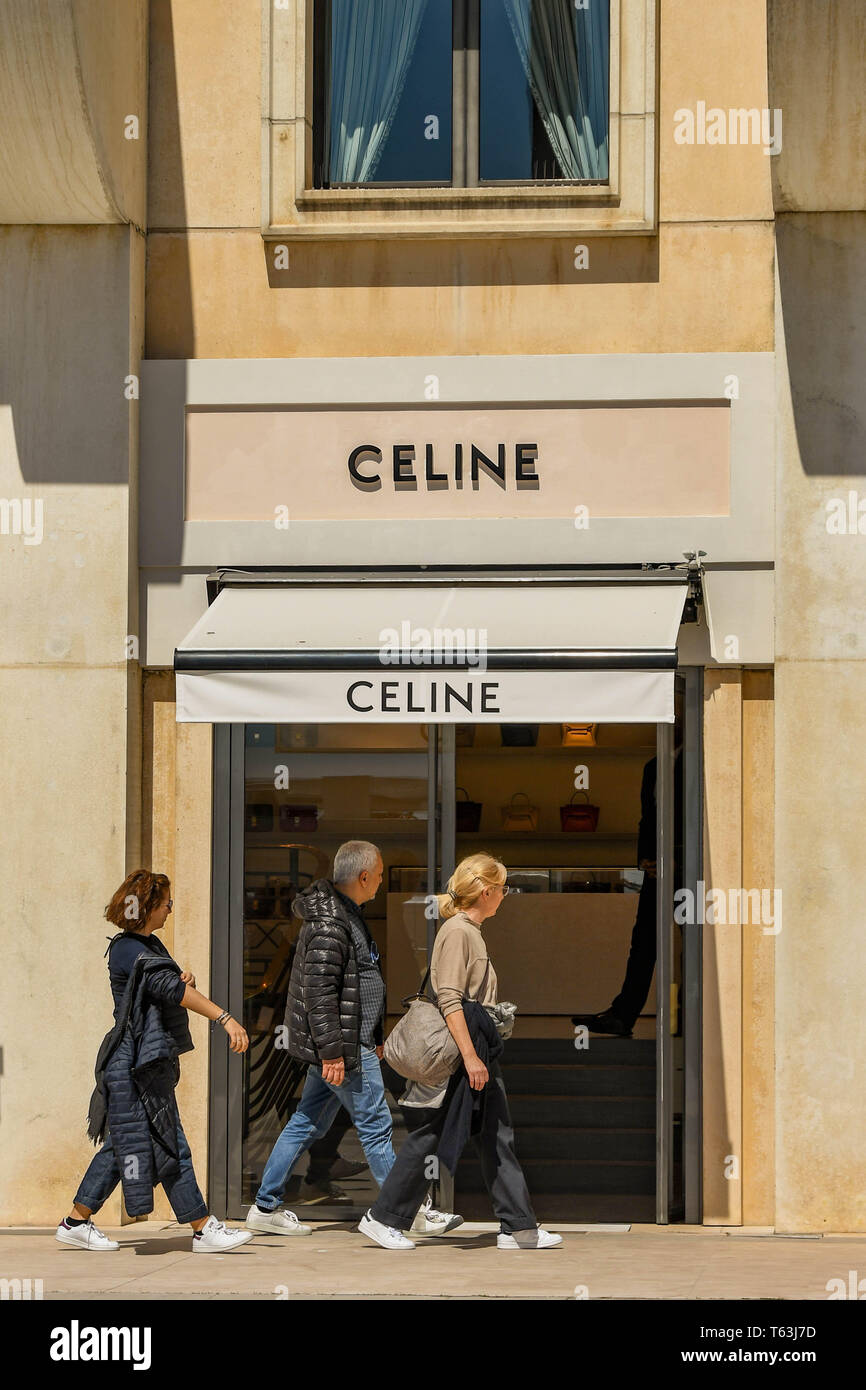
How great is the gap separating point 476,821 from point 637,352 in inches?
121

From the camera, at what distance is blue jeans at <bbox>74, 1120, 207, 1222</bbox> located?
26.1 ft

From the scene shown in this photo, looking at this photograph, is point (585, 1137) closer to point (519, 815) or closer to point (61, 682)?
point (519, 815)

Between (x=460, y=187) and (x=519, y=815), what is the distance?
167 inches

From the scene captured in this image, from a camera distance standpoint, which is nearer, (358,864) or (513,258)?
(358,864)

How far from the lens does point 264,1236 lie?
28.1 feet

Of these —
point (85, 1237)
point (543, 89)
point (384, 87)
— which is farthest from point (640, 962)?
point (384, 87)

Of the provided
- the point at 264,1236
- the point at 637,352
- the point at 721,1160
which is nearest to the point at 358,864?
the point at 264,1236

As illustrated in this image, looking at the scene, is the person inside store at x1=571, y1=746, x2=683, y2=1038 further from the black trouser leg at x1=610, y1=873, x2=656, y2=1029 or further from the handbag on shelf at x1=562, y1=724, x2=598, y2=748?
the handbag on shelf at x1=562, y1=724, x2=598, y2=748

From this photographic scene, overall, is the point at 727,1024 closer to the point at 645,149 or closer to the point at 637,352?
the point at 637,352

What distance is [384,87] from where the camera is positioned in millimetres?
9930

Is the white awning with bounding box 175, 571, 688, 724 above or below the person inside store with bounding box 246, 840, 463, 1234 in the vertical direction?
above

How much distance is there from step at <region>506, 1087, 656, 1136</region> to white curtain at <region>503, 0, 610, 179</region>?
501cm

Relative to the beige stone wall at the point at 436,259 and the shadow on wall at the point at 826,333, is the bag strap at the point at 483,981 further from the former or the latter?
the beige stone wall at the point at 436,259

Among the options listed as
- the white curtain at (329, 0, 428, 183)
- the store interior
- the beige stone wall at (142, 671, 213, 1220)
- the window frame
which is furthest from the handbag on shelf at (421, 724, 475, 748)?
the white curtain at (329, 0, 428, 183)
